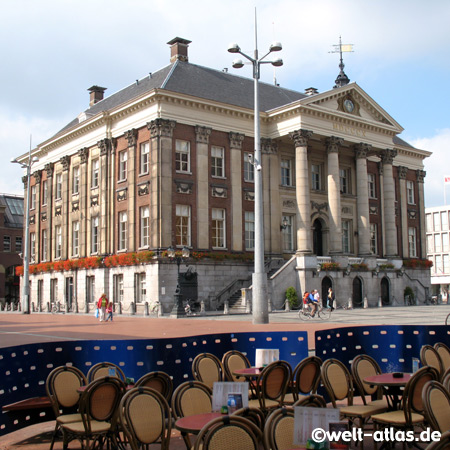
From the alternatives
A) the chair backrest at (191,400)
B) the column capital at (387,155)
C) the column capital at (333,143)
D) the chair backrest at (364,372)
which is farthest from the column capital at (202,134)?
the chair backrest at (191,400)

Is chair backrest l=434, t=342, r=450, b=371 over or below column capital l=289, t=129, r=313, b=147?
below

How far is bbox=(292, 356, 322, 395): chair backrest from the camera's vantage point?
29.2ft

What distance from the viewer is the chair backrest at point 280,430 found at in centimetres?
546

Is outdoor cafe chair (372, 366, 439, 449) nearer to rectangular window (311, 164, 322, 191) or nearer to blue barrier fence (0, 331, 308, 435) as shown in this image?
blue barrier fence (0, 331, 308, 435)

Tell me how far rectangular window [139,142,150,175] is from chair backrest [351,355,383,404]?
3514 centimetres

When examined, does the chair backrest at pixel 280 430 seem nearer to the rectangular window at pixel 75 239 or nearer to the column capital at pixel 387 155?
the rectangular window at pixel 75 239

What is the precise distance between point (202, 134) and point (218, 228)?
275 inches

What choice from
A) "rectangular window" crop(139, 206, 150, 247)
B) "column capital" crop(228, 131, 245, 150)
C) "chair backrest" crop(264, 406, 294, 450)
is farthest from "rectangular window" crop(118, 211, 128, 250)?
"chair backrest" crop(264, 406, 294, 450)

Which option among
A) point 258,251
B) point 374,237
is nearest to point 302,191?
point 374,237

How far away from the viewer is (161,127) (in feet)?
137

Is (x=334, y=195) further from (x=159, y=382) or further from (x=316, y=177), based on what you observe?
(x=159, y=382)

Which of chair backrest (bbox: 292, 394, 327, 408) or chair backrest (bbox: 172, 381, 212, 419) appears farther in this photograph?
chair backrest (bbox: 172, 381, 212, 419)

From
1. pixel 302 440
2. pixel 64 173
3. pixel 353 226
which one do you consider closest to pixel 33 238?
pixel 64 173

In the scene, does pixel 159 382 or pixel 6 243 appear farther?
pixel 6 243
